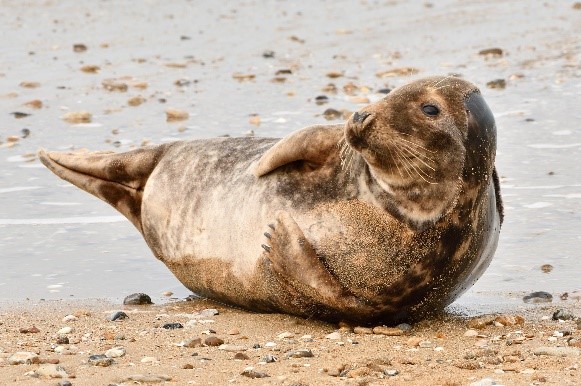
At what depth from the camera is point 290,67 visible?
46.1 feet

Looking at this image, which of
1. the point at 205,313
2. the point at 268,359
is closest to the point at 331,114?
the point at 205,313

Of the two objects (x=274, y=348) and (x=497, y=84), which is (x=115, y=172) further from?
(x=497, y=84)

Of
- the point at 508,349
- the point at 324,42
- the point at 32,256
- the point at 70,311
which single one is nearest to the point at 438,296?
the point at 508,349

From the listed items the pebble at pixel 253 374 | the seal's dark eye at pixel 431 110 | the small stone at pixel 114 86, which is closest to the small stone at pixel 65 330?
the pebble at pixel 253 374

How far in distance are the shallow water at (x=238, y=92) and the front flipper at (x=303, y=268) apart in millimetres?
885

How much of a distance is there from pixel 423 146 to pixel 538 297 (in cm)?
120

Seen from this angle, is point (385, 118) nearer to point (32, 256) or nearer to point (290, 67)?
point (32, 256)

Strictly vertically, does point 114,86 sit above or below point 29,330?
below

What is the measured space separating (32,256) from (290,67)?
6771 mm

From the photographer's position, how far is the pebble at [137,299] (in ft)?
22.1

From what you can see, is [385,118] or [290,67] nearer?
[385,118]

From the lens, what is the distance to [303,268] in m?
6.11

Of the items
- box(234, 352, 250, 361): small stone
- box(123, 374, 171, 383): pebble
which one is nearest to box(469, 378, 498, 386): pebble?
box(234, 352, 250, 361): small stone

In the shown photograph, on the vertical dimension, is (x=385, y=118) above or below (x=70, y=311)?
above
